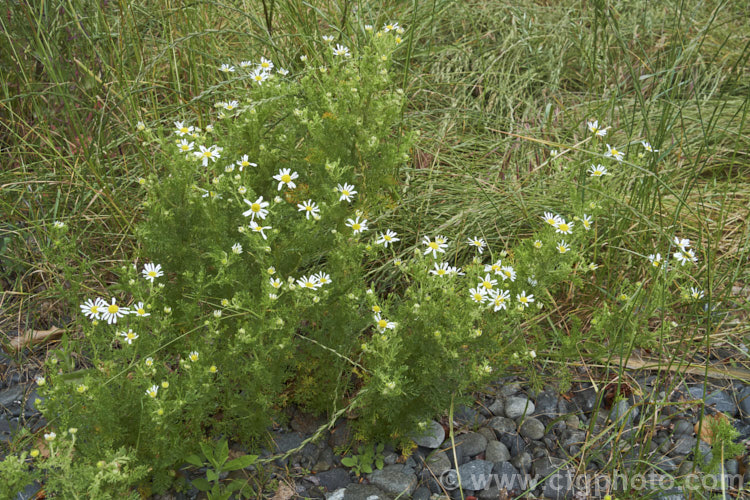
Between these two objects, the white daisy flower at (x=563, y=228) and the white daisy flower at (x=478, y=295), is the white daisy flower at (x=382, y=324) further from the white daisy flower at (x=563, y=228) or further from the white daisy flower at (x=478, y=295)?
the white daisy flower at (x=563, y=228)

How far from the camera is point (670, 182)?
2.69 m

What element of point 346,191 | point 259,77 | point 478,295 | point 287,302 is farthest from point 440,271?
point 259,77

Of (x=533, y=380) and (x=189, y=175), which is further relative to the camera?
(x=533, y=380)

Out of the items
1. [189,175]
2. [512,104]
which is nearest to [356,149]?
[189,175]

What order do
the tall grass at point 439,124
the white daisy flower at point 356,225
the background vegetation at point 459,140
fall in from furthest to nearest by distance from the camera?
1. the tall grass at point 439,124
2. the background vegetation at point 459,140
3. the white daisy flower at point 356,225

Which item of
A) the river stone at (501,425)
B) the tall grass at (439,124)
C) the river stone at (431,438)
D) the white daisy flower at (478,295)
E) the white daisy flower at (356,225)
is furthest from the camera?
the tall grass at (439,124)

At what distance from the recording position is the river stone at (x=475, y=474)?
6.13 ft

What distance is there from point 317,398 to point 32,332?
1.15m

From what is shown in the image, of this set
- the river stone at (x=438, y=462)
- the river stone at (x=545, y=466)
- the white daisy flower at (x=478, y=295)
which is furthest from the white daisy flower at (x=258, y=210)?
the river stone at (x=545, y=466)

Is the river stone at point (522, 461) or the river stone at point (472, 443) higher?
the river stone at point (472, 443)

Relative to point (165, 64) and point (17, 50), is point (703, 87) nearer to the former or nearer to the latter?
point (165, 64)

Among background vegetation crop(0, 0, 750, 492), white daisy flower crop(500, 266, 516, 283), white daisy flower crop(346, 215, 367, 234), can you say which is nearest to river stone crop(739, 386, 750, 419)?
background vegetation crop(0, 0, 750, 492)

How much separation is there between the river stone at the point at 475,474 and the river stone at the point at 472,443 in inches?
1.7

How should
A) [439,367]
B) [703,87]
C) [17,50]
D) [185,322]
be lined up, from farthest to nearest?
[703,87], [17,50], [185,322], [439,367]
